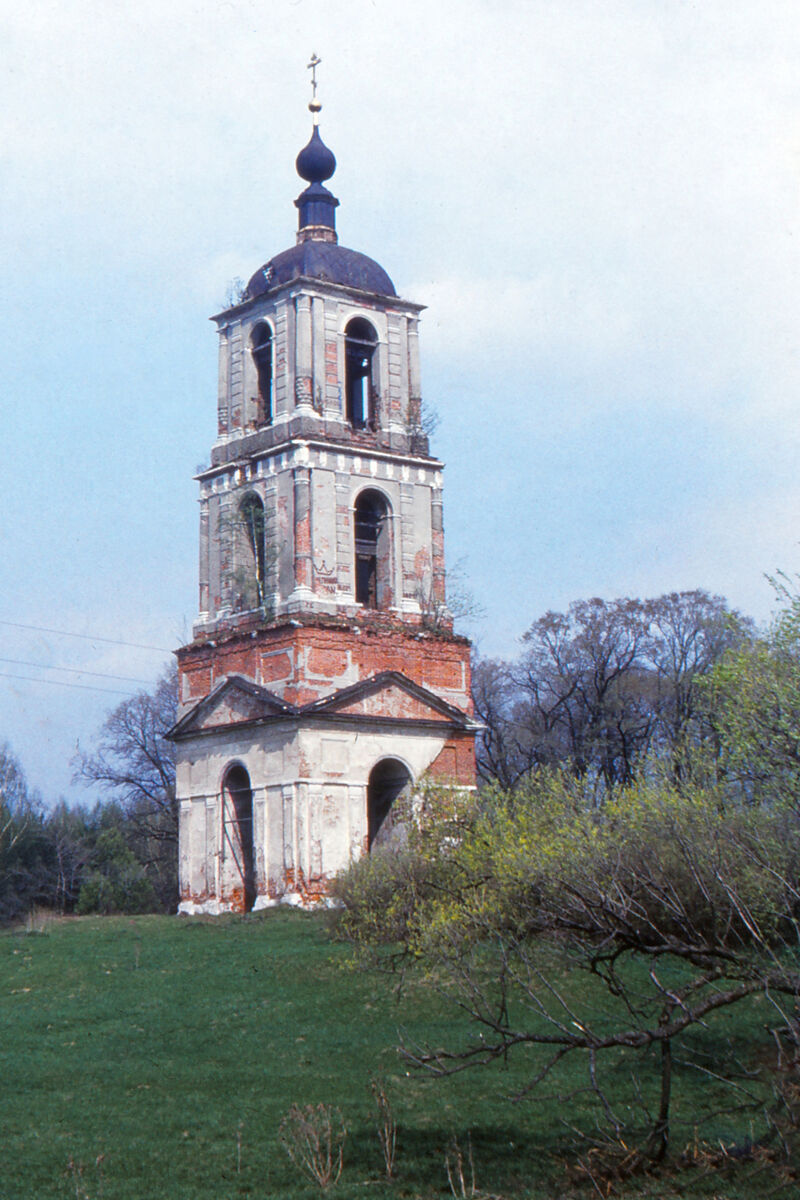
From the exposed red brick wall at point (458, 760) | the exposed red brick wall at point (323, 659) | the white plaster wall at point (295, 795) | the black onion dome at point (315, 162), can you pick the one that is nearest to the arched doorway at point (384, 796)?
the white plaster wall at point (295, 795)

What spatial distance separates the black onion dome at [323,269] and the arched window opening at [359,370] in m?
1.06

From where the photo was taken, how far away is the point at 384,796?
3241cm

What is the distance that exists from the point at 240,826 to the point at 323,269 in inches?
528

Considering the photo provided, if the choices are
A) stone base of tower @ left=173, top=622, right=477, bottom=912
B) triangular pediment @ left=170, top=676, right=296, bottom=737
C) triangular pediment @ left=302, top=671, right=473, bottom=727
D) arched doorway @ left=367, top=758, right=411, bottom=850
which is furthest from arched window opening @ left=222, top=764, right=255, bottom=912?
triangular pediment @ left=302, top=671, right=473, bottom=727

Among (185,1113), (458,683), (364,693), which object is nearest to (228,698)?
(364,693)

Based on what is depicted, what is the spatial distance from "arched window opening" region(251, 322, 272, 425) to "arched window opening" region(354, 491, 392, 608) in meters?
3.28

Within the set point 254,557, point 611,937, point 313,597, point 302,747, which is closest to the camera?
point 611,937

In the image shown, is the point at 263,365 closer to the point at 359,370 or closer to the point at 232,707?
the point at 359,370

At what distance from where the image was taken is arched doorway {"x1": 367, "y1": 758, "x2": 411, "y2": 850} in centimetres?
3123

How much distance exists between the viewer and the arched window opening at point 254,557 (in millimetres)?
32031

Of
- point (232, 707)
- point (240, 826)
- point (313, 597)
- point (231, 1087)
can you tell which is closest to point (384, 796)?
point (240, 826)

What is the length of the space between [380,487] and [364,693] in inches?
206

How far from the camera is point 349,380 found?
3453 cm

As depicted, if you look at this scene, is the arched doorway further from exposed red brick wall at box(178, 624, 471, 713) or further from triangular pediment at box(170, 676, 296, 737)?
triangular pediment at box(170, 676, 296, 737)
